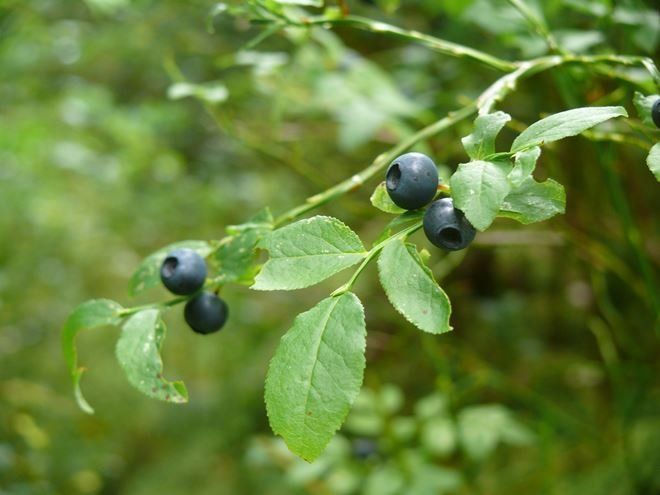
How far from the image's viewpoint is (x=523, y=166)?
564mm

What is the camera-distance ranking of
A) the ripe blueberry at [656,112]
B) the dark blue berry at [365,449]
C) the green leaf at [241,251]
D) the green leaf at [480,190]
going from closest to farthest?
the green leaf at [480,190], the ripe blueberry at [656,112], the green leaf at [241,251], the dark blue berry at [365,449]

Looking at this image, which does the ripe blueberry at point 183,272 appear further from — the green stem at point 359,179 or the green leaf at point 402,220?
the green leaf at point 402,220

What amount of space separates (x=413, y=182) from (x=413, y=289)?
10cm

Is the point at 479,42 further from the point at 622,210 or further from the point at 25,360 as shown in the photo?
the point at 25,360

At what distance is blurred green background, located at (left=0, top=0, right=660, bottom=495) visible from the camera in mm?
1610

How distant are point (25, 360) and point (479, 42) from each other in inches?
113

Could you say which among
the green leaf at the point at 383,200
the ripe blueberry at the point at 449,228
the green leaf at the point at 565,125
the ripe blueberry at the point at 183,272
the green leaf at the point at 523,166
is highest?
the green leaf at the point at 565,125

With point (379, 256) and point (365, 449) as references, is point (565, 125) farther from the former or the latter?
point (365, 449)

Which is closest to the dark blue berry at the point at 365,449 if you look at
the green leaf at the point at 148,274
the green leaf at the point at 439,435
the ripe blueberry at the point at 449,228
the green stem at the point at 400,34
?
the green leaf at the point at 439,435

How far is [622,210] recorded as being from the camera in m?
1.10

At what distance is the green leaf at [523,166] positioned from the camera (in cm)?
56

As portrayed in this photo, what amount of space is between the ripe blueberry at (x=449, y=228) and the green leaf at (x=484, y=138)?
0.16 feet

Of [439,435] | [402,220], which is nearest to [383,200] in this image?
[402,220]

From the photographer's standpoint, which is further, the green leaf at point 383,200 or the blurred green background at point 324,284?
the blurred green background at point 324,284
